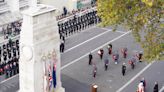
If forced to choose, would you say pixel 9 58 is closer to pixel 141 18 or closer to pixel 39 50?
pixel 39 50

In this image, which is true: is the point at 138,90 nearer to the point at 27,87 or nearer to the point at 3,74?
the point at 27,87

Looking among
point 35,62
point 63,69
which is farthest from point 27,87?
point 63,69

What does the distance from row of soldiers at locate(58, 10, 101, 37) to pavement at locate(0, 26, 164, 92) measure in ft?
1.77

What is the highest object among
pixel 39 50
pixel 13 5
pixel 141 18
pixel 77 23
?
pixel 141 18

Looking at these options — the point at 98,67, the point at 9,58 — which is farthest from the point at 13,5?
the point at 98,67

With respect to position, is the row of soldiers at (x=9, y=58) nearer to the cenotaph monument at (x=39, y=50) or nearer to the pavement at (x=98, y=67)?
the pavement at (x=98, y=67)

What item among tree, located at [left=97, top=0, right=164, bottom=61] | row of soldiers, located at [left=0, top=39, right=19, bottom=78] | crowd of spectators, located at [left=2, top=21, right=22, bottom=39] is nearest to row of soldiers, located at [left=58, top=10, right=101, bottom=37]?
crowd of spectators, located at [left=2, top=21, right=22, bottom=39]

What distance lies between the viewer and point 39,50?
21781mm

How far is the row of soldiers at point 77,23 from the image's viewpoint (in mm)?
33469

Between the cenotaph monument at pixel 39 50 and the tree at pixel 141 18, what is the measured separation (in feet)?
10.5

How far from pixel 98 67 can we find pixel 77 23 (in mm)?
7287

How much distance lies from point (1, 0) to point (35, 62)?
13827mm

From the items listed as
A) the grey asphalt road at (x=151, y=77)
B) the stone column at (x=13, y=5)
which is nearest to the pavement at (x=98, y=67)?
the grey asphalt road at (x=151, y=77)

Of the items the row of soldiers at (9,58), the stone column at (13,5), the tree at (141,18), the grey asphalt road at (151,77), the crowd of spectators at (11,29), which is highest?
the tree at (141,18)
